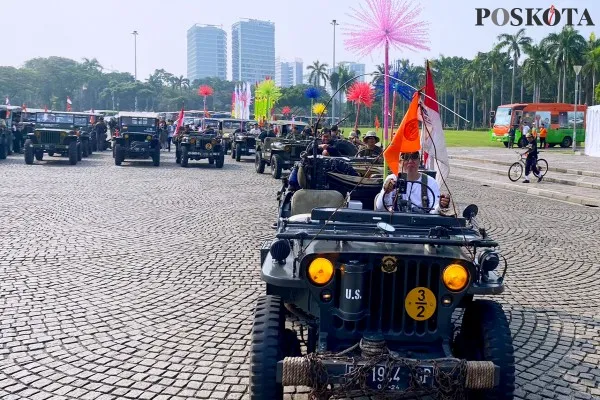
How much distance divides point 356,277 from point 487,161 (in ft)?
78.8

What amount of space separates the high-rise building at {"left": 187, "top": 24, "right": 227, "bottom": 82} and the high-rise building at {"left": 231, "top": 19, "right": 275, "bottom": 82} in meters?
16.3

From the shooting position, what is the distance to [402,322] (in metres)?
3.48

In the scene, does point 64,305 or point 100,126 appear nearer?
point 64,305

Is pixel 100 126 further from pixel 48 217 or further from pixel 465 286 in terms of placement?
pixel 465 286

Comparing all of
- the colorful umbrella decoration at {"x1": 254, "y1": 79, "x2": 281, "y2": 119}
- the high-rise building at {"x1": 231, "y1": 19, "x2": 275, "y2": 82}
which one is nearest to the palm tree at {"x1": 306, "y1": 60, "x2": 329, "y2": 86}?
the colorful umbrella decoration at {"x1": 254, "y1": 79, "x2": 281, "y2": 119}

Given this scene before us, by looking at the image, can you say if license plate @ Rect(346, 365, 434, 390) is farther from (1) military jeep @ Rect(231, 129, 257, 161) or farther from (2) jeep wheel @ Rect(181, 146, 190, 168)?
(1) military jeep @ Rect(231, 129, 257, 161)

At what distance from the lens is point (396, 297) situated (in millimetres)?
3482

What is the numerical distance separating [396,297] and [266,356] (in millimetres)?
773

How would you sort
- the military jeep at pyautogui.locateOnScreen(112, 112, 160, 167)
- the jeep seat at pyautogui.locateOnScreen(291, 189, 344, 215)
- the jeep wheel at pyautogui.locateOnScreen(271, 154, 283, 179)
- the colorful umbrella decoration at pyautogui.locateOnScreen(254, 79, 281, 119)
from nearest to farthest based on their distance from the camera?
1. the jeep seat at pyautogui.locateOnScreen(291, 189, 344, 215)
2. the jeep wheel at pyautogui.locateOnScreen(271, 154, 283, 179)
3. the military jeep at pyautogui.locateOnScreen(112, 112, 160, 167)
4. the colorful umbrella decoration at pyautogui.locateOnScreen(254, 79, 281, 119)

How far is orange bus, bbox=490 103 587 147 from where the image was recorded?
37.8 m

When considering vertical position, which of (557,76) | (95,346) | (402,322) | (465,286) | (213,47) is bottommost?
(95,346)

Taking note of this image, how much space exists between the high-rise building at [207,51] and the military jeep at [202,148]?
559ft

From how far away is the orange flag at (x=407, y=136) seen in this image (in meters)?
4.88

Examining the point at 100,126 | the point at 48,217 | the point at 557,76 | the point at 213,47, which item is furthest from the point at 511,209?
the point at 213,47
